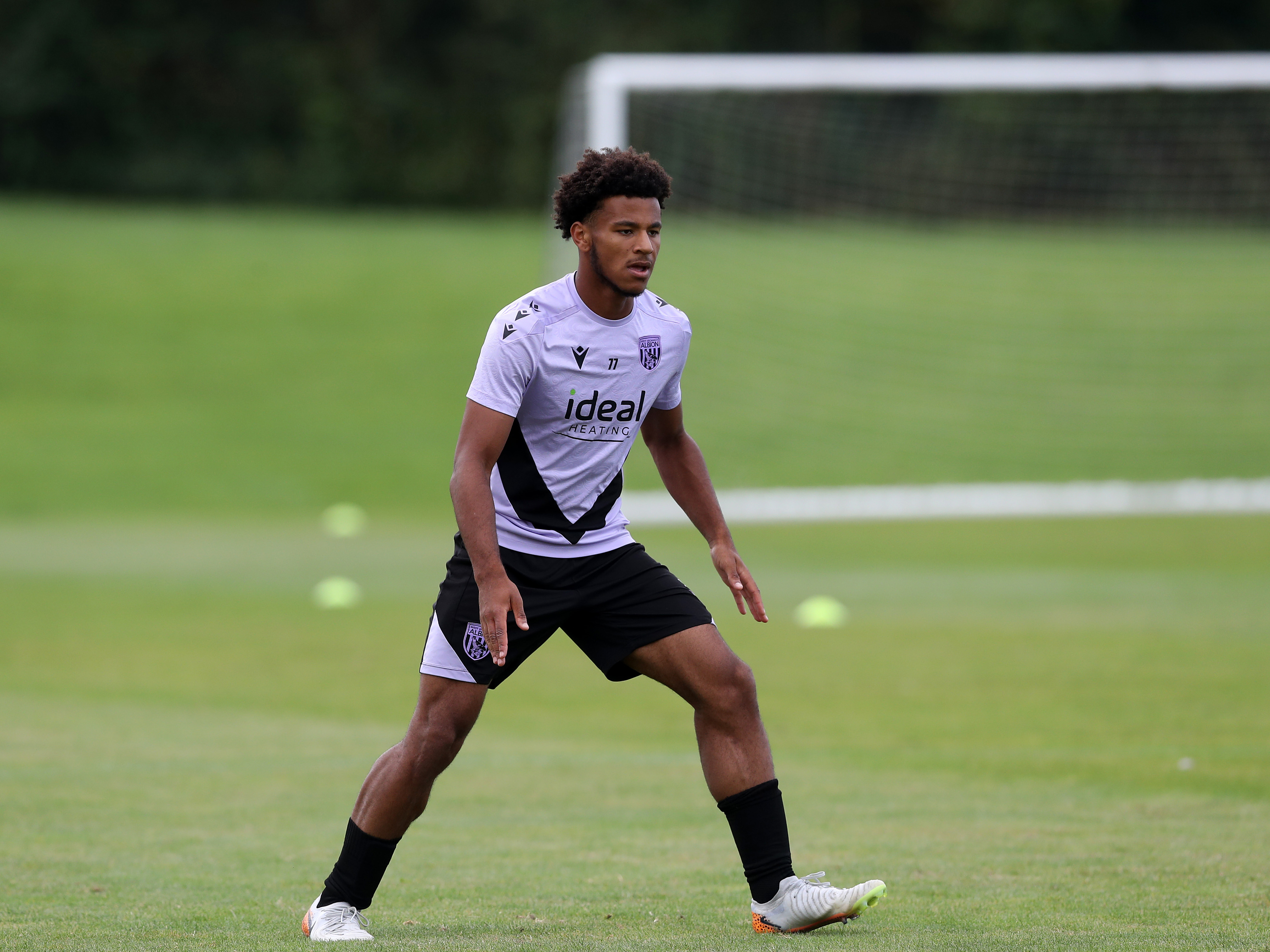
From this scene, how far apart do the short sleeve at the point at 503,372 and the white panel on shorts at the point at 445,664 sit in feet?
2.21

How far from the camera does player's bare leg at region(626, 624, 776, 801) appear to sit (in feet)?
18.1

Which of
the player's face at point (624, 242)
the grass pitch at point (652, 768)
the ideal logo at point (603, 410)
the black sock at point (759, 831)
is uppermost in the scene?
the player's face at point (624, 242)

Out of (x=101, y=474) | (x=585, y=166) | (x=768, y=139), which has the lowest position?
(x=101, y=474)

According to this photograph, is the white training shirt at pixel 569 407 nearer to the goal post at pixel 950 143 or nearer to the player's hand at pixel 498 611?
the player's hand at pixel 498 611

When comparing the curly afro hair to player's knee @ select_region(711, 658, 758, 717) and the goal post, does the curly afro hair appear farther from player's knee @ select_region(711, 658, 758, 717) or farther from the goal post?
the goal post

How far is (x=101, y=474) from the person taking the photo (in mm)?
26859

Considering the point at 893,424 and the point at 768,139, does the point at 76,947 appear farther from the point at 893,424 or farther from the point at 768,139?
the point at 768,139

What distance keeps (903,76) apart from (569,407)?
567 inches

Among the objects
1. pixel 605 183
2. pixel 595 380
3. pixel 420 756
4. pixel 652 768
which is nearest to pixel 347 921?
pixel 420 756

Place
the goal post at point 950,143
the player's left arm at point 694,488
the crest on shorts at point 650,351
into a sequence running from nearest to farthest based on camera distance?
the crest on shorts at point 650,351 < the player's left arm at point 694,488 < the goal post at point 950,143

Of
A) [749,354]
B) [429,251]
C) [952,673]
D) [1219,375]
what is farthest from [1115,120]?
[952,673]

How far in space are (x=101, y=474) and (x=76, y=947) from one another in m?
22.7

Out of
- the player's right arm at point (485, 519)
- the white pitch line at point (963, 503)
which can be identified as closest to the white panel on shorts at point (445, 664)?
the player's right arm at point (485, 519)

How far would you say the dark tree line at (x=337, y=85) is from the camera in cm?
5231
